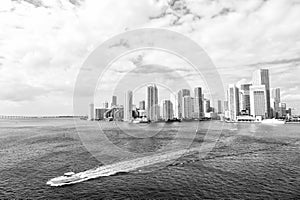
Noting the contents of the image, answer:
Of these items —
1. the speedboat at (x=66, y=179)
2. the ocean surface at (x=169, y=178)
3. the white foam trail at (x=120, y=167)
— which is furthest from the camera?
the white foam trail at (x=120, y=167)


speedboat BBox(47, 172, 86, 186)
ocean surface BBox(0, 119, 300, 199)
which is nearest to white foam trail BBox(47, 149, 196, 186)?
speedboat BBox(47, 172, 86, 186)

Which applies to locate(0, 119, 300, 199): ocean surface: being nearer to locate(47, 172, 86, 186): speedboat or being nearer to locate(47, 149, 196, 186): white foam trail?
locate(47, 172, 86, 186): speedboat

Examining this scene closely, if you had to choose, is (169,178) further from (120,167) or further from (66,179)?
(66,179)

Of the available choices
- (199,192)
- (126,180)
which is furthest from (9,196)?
(199,192)

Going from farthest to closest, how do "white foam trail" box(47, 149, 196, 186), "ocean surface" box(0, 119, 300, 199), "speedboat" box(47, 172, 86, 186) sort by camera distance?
"white foam trail" box(47, 149, 196, 186), "speedboat" box(47, 172, 86, 186), "ocean surface" box(0, 119, 300, 199)

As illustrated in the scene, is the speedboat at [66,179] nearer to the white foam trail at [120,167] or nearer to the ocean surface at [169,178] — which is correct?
the white foam trail at [120,167]

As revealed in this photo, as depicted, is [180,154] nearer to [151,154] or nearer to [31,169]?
[151,154]

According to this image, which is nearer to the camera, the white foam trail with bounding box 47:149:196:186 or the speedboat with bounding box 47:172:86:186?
the speedboat with bounding box 47:172:86:186

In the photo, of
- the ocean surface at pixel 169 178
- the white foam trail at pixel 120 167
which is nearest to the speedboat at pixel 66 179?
the white foam trail at pixel 120 167

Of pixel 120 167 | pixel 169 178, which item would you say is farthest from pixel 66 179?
pixel 169 178
